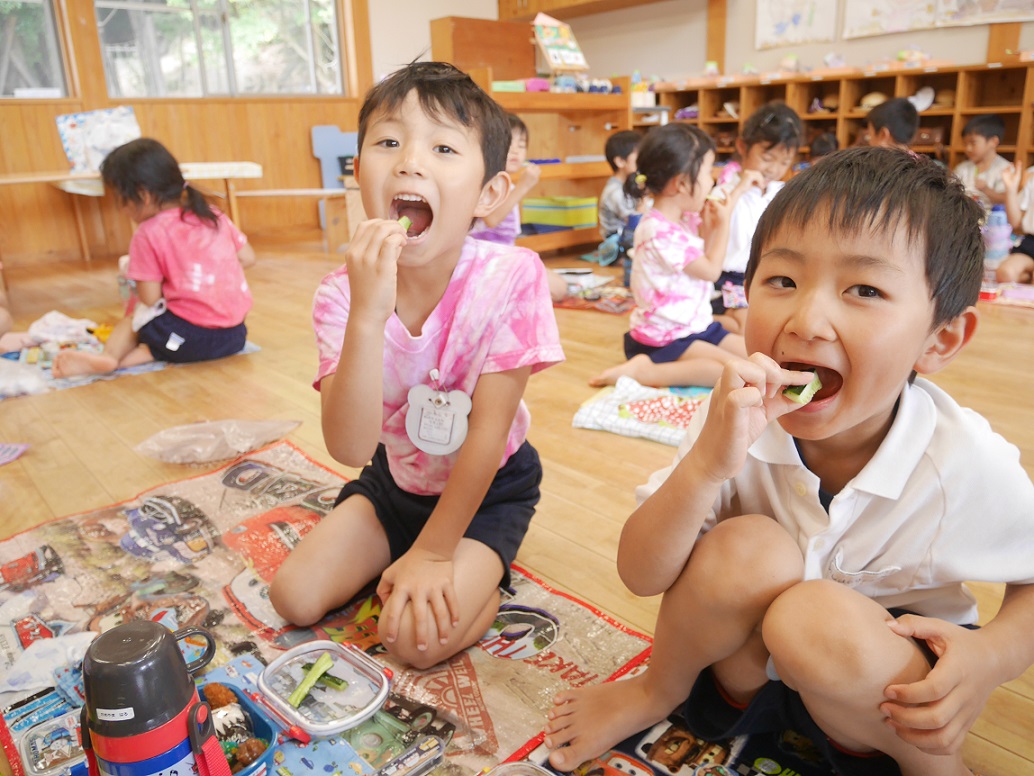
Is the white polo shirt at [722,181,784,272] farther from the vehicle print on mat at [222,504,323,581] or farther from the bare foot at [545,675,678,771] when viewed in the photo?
the bare foot at [545,675,678,771]

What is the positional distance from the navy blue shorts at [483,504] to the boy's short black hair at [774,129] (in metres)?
1.94

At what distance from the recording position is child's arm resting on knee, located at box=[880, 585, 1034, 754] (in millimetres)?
676

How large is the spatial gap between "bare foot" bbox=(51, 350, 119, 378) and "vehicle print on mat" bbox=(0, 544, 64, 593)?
1.25 meters

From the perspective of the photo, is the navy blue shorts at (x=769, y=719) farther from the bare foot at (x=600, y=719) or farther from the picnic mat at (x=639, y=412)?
the picnic mat at (x=639, y=412)

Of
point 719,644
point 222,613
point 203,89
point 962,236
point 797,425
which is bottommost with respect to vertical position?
point 222,613

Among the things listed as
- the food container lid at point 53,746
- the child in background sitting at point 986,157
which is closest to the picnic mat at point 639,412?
the food container lid at point 53,746

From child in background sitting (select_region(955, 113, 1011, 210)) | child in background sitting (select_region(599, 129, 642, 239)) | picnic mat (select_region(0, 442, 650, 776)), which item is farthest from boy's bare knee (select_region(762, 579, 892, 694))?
child in background sitting (select_region(955, 113, 1011, 210))

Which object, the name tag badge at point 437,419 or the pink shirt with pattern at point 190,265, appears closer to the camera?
the name tag badge at point 437,419

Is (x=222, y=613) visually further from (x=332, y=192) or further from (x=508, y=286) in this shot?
(x=332, y=192)

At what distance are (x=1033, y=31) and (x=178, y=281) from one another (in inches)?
184

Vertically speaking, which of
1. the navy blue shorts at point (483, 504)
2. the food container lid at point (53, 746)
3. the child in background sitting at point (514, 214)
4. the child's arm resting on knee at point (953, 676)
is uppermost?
the child in background sitting at point (514, 214)

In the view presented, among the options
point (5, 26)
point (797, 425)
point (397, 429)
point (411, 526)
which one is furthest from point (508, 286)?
point (5, 26)

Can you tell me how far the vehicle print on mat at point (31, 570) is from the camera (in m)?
1.29

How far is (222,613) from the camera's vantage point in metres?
1.20
